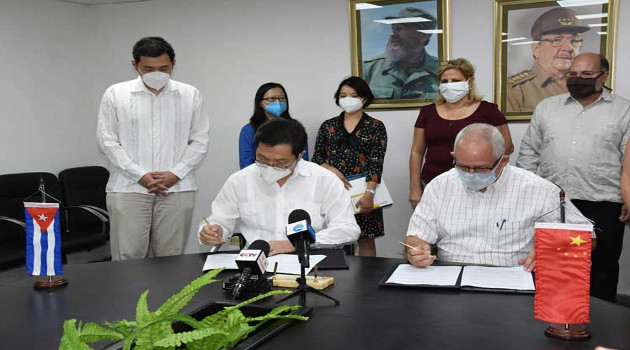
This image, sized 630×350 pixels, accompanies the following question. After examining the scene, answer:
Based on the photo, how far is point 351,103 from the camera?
14.7 ft

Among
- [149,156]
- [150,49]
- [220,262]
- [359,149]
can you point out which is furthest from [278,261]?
[359,149]

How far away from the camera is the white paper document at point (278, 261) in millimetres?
2408

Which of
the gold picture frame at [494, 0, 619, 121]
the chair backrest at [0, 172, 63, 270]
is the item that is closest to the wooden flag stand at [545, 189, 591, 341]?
the gold picture frame at [494, 0, 619, 121]

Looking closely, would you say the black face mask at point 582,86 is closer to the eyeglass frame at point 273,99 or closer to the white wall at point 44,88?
the eyeglass frame at point 273,99

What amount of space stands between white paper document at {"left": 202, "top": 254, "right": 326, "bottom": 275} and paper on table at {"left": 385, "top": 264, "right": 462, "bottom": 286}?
13.0 inches

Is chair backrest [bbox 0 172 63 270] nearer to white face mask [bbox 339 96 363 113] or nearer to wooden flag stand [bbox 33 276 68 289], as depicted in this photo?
wooden flag stand [bbox 33 276 68 289]

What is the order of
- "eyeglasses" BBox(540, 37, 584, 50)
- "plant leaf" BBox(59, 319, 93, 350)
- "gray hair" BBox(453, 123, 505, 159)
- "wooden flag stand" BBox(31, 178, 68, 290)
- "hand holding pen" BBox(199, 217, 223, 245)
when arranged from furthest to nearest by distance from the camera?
1. "eyeglasses" BBox(540, 37, 584, 50)
2. "hand holding pen" BBox(199, 217, 223, 245)
3. "gray hair" BBox(453, 123, 505, 159)
4. "wooden flag stand" BBox(31, 178, 68, 290)
5. "plant leaf" BBox(59, 319, 93, 350)

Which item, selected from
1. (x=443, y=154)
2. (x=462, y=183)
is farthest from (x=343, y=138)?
(x=462, y=183)

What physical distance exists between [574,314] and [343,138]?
2932mm

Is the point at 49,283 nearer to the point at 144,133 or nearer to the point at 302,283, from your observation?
the point at 302,283

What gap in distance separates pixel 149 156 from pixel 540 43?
298cm

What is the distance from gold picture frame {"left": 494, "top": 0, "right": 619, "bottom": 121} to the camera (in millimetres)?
4527

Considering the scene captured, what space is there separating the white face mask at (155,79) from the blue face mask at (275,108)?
2.83ft

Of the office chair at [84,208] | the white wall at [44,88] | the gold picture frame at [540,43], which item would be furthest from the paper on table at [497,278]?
the white wall at [44,88]
